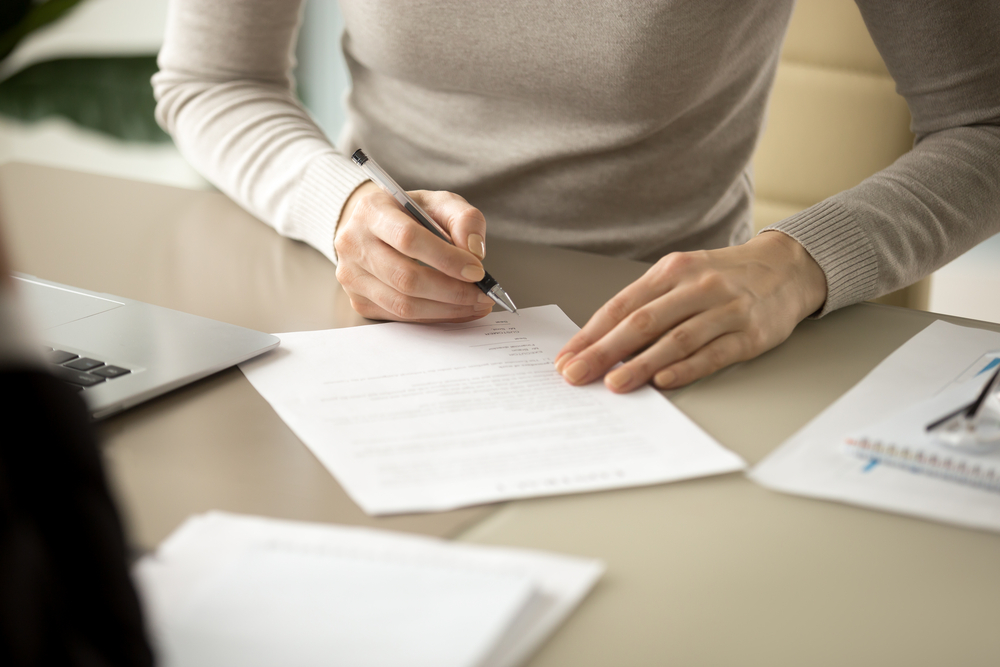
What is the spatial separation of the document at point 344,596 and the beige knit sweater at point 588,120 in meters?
0.43

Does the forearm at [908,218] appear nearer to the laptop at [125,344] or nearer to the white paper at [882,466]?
the white paper at [882,466]

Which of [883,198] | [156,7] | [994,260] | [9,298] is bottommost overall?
[994,260]

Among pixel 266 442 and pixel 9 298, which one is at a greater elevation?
A: pixel 9 298

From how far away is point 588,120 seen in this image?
3.09 feet

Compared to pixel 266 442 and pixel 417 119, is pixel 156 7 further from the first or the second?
pixel 266 442

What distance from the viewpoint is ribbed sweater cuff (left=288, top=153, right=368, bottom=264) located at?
792 millimetres

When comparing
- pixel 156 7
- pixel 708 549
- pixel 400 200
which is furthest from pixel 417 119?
pixel 156 7

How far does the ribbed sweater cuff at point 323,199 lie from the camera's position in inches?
31.2

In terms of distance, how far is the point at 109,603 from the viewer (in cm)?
23

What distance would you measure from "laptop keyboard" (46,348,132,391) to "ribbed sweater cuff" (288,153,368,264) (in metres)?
0.27

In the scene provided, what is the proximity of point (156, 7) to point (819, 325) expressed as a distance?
2.33 metres

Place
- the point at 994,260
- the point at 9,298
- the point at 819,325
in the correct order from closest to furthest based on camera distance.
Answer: the point at 9,298, the point at 819,325, the point at 994,260

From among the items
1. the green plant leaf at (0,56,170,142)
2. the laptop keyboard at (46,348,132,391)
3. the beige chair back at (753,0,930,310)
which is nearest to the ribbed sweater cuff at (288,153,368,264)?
the laptop keyboard at (46,348,132,391)

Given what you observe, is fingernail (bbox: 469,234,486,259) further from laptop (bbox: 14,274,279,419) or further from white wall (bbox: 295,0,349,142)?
white wall (bbox: 295,0,349,142)
